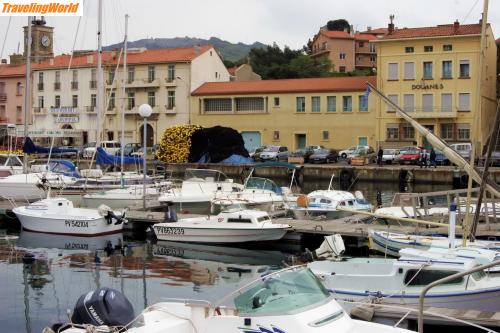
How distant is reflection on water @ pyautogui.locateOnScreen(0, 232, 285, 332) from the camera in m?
17.5

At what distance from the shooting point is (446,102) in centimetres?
6347

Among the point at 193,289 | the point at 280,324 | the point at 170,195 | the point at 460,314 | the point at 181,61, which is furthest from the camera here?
the point at 181,61

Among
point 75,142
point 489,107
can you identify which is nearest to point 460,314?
point 489,107

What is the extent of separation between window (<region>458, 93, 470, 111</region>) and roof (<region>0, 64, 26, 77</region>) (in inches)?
1961

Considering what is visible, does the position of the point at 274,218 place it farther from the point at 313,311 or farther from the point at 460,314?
the point at 313,311

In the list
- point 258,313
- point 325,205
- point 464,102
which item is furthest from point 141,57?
point 258,313

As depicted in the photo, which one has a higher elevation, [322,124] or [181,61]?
[181,61]

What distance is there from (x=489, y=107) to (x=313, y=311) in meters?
62.9

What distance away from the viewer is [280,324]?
9.74m

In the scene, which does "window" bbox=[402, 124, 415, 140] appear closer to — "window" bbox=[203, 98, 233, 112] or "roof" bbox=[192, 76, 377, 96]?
"roof" bbox=[192, 76, 377, 96]

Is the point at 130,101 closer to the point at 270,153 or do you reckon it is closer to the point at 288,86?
the point at 288,86

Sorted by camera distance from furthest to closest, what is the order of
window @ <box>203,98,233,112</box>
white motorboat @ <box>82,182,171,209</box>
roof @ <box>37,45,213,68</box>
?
roof @ <box>37,45,213,68</box> → window @ <box>203,98,233,112</box> → white motorboat @ <box>82,182,171,209</box>

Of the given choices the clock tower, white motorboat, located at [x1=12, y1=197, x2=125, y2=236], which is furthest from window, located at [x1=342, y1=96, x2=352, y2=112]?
the clock tower

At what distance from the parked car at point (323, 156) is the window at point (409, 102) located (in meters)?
10.2
